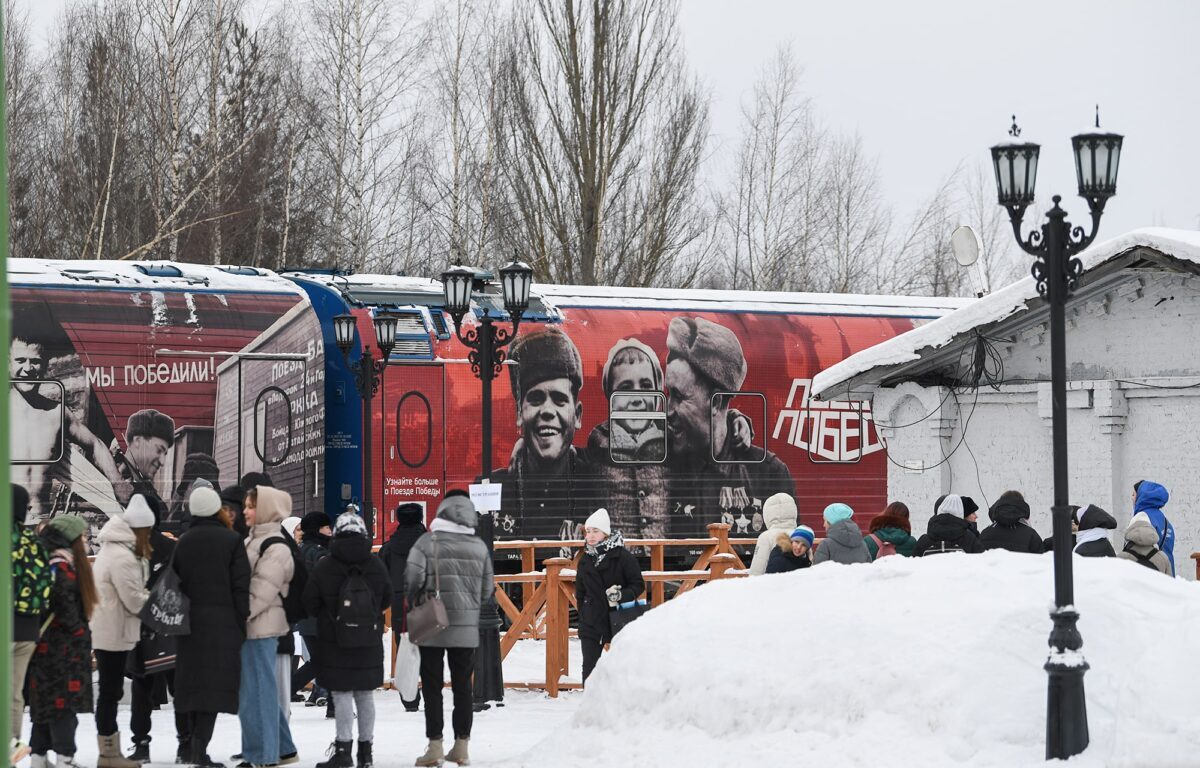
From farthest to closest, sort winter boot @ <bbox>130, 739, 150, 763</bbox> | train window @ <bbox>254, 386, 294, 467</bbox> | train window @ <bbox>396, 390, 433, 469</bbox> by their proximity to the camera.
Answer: train window @ <bbox>396, 390, 433, 469</bbox>, train window @ <bbox>254, 386, 294, 467</bbox>, winter boot @ <bbox>130, 739, 150, 763</bbox>

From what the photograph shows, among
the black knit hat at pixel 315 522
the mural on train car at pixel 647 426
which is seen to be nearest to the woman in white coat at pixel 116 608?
the black knit hat at pixel 315 522

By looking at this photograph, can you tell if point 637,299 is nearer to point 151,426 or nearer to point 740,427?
point 740,427

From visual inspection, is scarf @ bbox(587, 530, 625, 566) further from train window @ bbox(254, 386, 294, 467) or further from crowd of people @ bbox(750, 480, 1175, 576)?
train window @ bbox(254, 386, 294, 467)

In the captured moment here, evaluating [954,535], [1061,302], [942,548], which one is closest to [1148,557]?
[954,535]

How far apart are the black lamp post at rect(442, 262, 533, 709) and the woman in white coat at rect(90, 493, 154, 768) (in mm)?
3976

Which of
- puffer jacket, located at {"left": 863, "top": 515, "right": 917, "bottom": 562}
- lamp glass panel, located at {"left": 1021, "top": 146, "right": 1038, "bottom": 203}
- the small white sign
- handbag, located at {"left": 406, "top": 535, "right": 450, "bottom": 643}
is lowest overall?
handbag, located at {"left": 406, "top": 535, "right": 450, "bottom": 643}

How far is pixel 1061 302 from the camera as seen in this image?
982 cm

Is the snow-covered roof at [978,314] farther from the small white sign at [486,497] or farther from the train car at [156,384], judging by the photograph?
→ the train car at [156,384]

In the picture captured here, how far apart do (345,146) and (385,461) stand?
19.1m

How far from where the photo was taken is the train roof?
64.7ft

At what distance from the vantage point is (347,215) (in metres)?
36.9

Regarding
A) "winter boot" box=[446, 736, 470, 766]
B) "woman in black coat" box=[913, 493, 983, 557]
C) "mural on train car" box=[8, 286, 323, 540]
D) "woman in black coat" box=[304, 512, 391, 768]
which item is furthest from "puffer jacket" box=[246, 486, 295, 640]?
"mural on train car" box=[8, 286, 323, 540]

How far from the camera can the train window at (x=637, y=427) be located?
66.0ft

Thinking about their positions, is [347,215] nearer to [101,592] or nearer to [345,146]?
[345,146]
